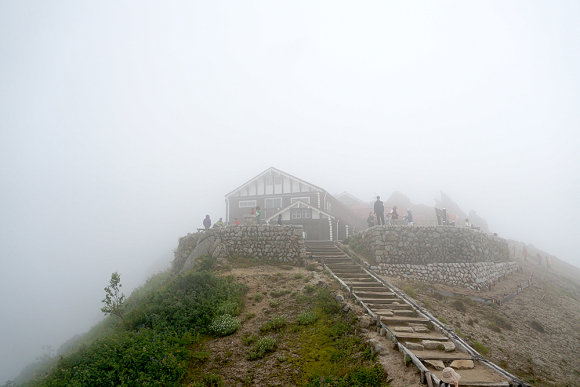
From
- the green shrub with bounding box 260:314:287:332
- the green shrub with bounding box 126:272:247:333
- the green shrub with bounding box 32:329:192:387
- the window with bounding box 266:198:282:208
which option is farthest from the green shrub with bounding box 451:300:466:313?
the window with bounding box 266:198:282:208

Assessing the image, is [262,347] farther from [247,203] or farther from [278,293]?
[247,203]

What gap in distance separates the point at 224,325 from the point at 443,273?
46.3 feet

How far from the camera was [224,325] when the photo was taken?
9.88 m

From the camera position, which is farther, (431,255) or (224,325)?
(431,255)

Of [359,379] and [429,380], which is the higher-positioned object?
[429,380]

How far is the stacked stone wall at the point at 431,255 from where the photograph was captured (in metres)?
17.4

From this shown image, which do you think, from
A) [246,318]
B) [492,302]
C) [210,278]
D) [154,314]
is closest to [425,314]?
[246,318]

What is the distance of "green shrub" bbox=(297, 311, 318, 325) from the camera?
10.0 m

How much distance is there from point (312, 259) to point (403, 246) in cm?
597

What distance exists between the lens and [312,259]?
62.4ft

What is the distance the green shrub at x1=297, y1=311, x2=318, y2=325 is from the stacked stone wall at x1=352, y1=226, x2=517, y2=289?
7.85 m

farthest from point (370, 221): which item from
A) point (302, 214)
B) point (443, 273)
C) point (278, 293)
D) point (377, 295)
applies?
point (278, 293)

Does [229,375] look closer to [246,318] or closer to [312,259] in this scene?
[246,318]

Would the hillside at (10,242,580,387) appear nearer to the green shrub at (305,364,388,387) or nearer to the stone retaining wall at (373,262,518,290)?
the green shrub at (305,364,388,387)
